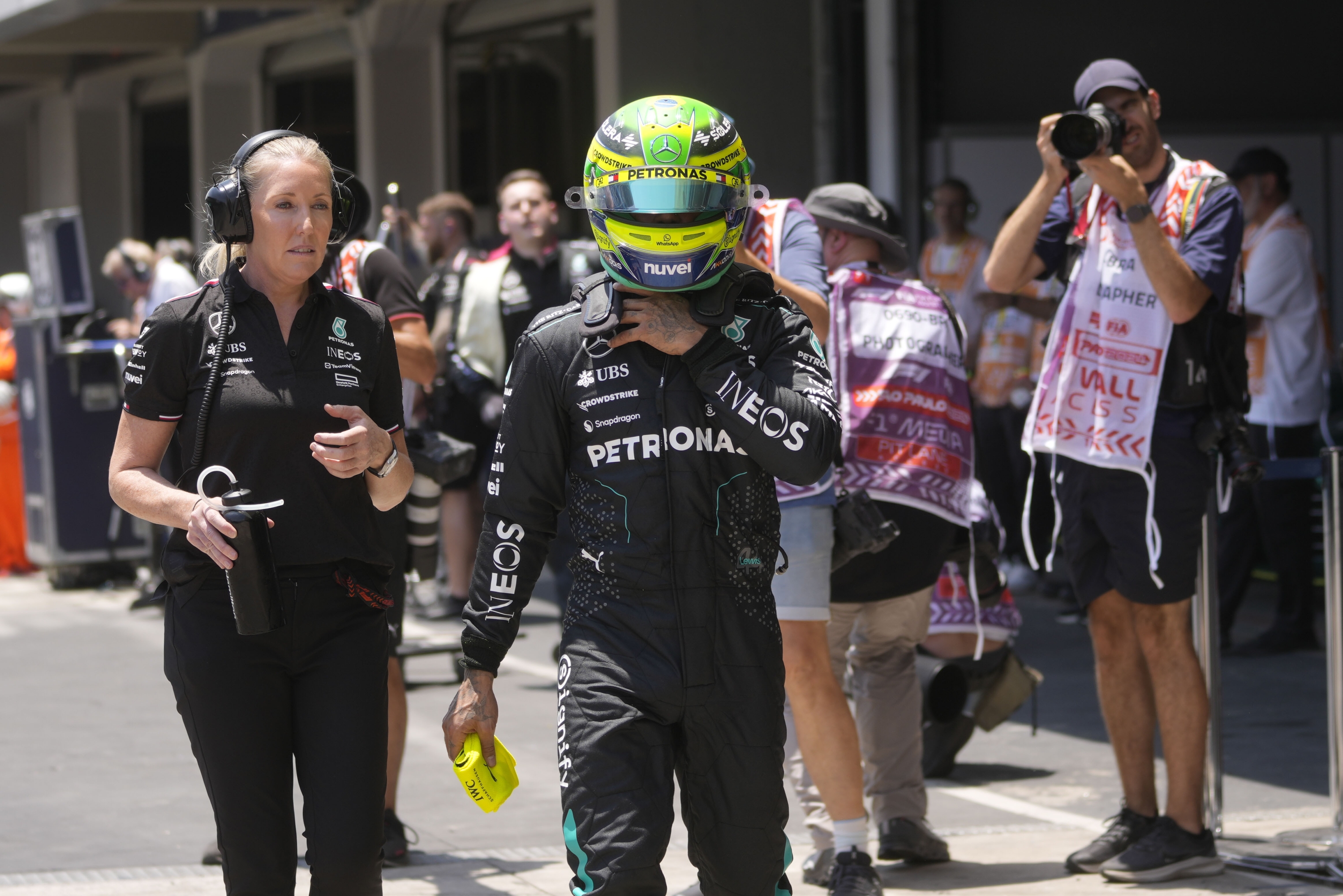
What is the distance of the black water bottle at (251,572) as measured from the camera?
341 centimetres

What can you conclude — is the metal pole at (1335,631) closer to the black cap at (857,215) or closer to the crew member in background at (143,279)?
the black cap at (857,215)

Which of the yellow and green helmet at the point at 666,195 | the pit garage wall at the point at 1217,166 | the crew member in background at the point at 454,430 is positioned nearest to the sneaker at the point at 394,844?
the yellow and green helmet at the point at 666,195

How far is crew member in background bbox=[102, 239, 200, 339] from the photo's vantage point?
464 inches

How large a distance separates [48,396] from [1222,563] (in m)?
7.77

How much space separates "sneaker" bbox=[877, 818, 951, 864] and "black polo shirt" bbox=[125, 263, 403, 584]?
2117 millimetres

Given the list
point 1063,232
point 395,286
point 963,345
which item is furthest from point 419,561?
point 1063,232

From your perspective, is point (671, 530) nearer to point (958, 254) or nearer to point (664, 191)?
point (664, 191)

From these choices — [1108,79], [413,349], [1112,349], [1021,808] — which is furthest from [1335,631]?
[413,349]

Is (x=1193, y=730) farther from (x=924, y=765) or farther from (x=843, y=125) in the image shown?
(x=843, y=125)

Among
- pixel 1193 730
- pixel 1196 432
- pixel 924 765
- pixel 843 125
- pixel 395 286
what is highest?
pixel 843 125

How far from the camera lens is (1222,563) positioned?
9.13 metres

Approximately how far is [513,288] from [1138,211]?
474 centimetres

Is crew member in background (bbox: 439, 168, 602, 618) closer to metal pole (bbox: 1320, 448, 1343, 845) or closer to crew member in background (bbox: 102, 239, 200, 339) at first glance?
crew member in background (bbox: 102, 239, 200, 339)

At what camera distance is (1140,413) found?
16.5 ft
